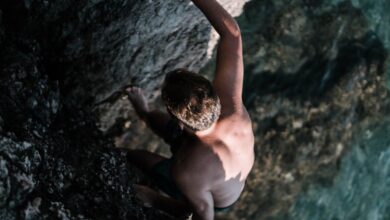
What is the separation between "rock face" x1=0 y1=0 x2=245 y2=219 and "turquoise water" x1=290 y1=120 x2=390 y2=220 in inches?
84.5

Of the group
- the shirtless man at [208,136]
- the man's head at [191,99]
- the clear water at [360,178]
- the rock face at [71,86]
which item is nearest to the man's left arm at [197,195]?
the shirtless man at [208,136]

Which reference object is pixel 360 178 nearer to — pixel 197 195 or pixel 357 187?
pixel 357 187

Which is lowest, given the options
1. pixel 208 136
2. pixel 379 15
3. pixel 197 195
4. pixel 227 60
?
pixel 379 15

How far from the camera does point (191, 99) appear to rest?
2514 mm

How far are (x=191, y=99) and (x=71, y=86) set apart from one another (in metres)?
1.09

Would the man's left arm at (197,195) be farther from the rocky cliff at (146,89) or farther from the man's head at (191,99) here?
the man's head at (191,99)

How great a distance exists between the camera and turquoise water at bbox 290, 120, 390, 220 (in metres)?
4.96

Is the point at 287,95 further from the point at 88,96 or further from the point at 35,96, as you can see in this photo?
the point at 35,96

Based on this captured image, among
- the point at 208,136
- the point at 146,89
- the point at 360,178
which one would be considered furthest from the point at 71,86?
the point at 360,178

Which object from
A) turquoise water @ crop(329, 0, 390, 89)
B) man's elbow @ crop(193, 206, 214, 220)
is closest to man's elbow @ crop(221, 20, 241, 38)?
man's elbow @ crop(193, 206, 214, 220)

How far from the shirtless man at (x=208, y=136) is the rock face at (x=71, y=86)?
0.33m

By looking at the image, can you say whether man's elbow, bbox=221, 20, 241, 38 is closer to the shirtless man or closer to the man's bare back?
the shirtless man

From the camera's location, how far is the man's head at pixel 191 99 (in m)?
2.52

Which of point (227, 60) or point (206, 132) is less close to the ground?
point (227, 60)
